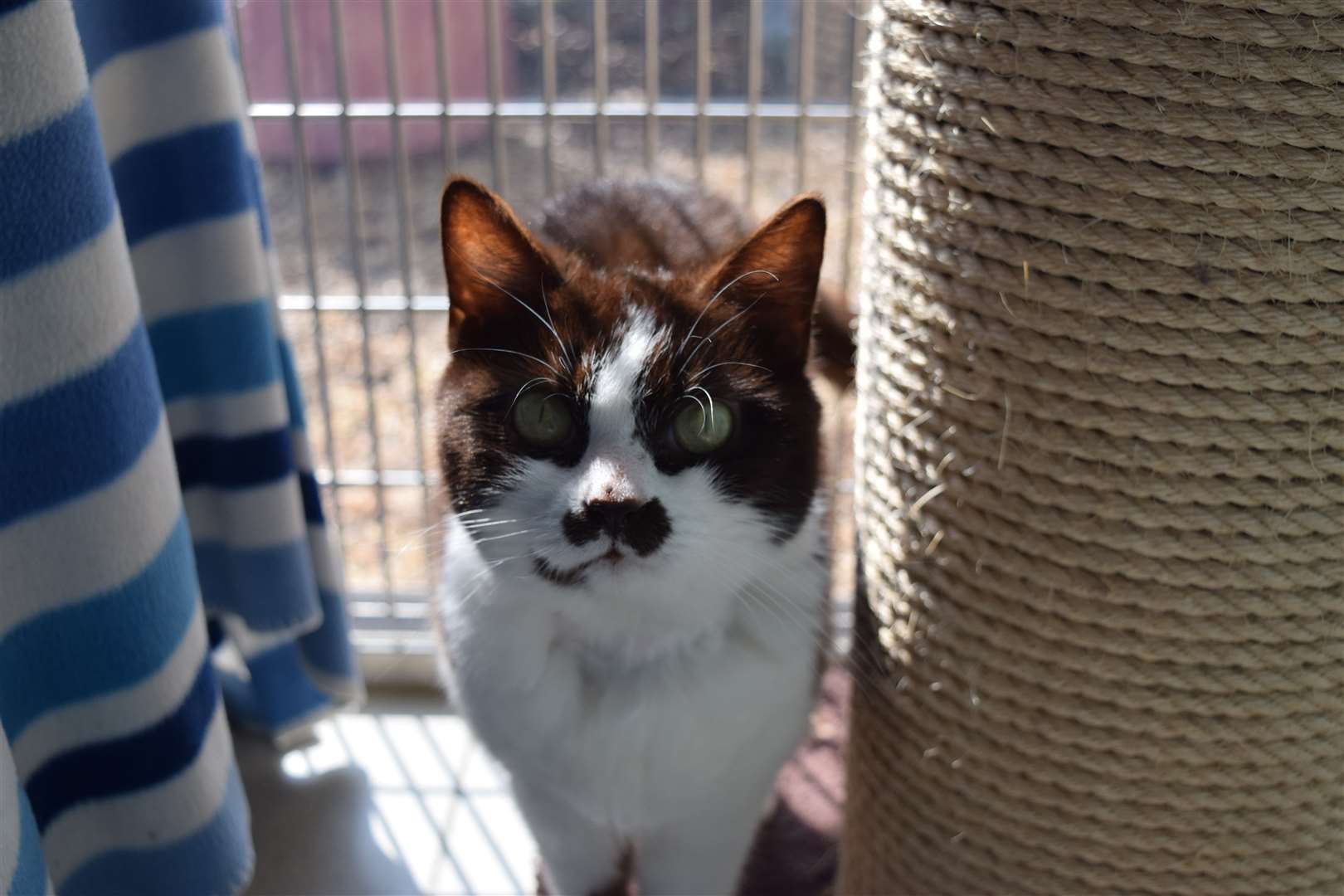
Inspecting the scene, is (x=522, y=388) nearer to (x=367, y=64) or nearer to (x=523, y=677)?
(x=523, y=677)

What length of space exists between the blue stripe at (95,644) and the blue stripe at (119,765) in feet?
Result: 0.12

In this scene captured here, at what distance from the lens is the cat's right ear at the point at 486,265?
831 millimetres

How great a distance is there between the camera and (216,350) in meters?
0.99

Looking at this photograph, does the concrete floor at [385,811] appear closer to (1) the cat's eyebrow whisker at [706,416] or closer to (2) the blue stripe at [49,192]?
(1) the cat's eyebrow whisker at [706,416]

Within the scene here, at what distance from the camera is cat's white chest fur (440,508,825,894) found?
911mm

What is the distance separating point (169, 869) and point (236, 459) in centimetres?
37

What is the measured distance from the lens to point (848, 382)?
1.19 metres

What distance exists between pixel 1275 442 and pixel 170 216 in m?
0.83

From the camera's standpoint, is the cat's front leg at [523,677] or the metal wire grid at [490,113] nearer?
the cat's front leg at [523,677]

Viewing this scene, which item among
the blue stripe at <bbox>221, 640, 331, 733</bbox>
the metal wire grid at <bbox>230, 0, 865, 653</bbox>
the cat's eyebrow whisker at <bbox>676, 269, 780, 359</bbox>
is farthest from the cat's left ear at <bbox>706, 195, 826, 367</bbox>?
the blue stripe at <bbox>221, 640, 331, 733</bbox>

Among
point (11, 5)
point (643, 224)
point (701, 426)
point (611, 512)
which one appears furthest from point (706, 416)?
point (11, 5)

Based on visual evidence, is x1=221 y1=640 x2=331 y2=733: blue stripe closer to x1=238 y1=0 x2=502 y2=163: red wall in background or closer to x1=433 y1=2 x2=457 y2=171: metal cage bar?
x1=433 y1=2 x2=457 y2=171: metal cage bar

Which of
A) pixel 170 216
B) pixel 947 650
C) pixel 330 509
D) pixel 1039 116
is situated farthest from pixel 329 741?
pixel 1039 116

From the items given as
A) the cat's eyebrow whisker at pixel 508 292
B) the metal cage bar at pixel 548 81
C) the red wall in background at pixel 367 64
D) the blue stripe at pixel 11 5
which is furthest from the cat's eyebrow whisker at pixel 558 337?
the red wall in background at pixel 367 64
